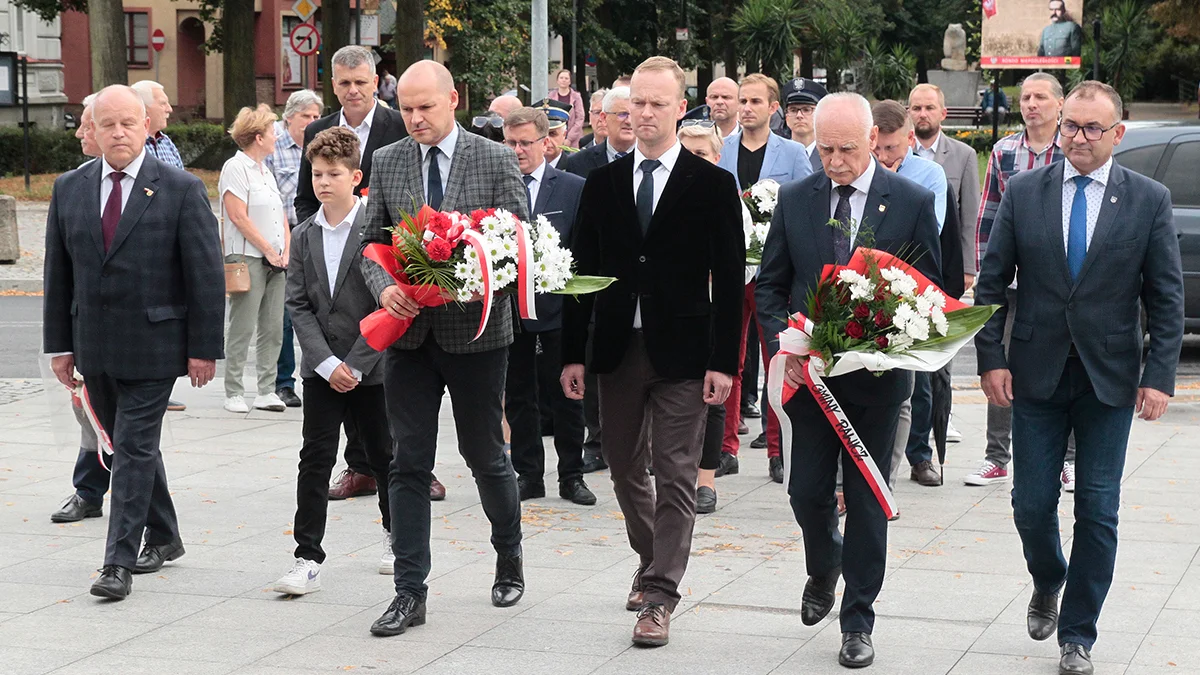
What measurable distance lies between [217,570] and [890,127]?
419 cm

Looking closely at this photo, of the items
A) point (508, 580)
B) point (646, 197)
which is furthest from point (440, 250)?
point (508, 580)

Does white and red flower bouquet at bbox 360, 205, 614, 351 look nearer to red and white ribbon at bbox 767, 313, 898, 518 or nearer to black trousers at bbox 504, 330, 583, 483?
red and white ribbon at bbox 767, 313, 898, 518

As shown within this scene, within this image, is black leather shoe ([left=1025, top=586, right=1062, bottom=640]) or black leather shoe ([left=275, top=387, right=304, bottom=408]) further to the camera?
black leather shoe ([left=275, top=387, right=304, bottom=408])

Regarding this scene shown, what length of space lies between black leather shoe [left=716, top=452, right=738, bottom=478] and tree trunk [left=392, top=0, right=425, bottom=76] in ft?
64.4

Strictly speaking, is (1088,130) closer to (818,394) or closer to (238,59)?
(818,394)

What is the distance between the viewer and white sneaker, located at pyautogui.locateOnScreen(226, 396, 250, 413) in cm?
1147

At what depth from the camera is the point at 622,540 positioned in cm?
780

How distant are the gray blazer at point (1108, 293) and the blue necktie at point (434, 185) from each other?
2.27m

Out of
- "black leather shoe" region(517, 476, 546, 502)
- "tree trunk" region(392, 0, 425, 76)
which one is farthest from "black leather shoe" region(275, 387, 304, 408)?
"tree trunk" region(392, 0, 425, 76)

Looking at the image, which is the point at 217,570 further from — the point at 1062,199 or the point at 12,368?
the point at 12,368

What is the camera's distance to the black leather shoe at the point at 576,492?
8.67 m

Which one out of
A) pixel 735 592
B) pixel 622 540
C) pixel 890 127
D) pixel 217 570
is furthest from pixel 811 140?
pixel 217 570

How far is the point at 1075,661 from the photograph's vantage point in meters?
5.61

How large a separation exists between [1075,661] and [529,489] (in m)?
3.83
